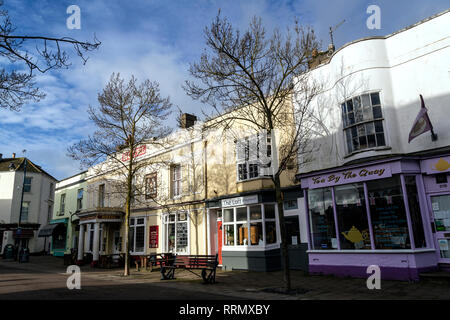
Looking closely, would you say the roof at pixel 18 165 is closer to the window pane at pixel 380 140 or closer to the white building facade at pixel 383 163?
the white building facade at pixel 383 163

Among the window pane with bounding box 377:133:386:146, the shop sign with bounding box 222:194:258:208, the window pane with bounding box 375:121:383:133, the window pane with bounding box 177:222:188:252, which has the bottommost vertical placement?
the window pane with bounding box 177:222:188:252

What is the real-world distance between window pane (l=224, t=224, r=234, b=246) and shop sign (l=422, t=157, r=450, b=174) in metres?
Result: 8.87

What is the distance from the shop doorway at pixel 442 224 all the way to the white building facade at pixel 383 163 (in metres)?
0.03

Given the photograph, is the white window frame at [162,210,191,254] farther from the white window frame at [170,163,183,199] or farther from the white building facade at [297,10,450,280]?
the white building facade at [297,10,450,280]

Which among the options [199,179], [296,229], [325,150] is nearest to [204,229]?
[199,179]

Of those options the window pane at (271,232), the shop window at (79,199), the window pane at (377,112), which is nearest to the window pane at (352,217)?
the window pane at (377,112)

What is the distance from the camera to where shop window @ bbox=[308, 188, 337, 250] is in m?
12.5

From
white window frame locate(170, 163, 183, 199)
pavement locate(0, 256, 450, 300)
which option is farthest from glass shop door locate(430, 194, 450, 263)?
white window frame locate(170, 163, 183, 199)

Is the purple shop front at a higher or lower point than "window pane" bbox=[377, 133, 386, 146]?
lower

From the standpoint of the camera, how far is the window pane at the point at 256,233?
49.4 feet

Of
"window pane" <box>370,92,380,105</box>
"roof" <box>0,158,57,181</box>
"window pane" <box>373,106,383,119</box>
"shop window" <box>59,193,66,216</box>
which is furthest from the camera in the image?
"roof" <box>0,158,57,181</box>

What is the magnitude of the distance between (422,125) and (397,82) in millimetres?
2203

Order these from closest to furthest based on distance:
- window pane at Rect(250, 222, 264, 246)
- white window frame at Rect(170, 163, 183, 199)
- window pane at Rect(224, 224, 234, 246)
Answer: window pane at Rect(250, 222, 264, 246) < window pane at Rect(224, 224, 234, 246) < white window frame at Rect(170, 163, 183, 199)
